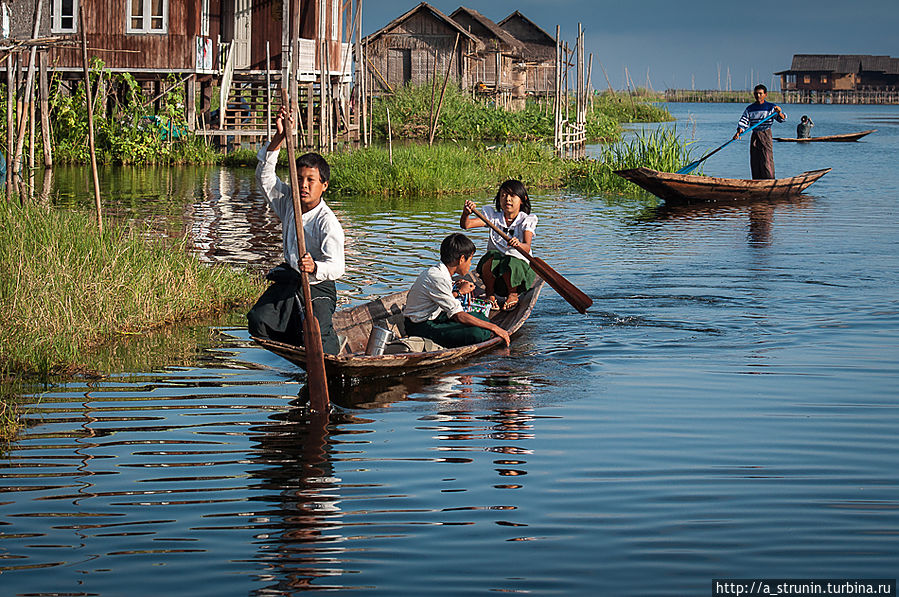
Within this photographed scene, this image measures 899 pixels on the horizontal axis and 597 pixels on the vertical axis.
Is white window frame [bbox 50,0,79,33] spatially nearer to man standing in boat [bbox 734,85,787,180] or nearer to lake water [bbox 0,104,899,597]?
man standing in boat [bbox 734,85,787,180]

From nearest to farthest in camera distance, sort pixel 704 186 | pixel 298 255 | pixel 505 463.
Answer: pixel 505 463 < pixel 298 255 < pixel 704 186

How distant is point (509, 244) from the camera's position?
32.1 feet

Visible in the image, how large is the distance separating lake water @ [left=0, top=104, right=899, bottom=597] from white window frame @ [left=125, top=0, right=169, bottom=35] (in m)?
15.4

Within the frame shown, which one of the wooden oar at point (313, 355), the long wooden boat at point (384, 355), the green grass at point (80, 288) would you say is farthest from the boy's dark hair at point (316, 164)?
the green grass at point (80, 288)

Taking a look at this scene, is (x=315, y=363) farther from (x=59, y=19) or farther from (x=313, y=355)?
(x=59, y=19)

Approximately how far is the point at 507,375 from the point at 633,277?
4687 millimetres

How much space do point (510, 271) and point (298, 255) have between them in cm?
355

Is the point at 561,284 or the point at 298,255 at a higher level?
the point at 298,255

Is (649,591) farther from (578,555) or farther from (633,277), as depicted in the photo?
(633,277)

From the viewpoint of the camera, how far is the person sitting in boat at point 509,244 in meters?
9.91

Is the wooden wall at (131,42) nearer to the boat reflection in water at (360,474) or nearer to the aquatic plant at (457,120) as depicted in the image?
the aquatic plant at (457,120)

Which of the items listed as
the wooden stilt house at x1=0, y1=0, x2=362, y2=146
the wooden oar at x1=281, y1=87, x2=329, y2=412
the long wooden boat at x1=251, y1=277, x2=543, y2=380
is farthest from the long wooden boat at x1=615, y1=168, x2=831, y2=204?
the wooden oar at x1=281, y1=87, x2=329, y2=412

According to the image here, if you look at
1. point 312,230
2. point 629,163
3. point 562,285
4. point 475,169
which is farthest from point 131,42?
point 312,230

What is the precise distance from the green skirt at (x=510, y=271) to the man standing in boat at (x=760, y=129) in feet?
32.2
